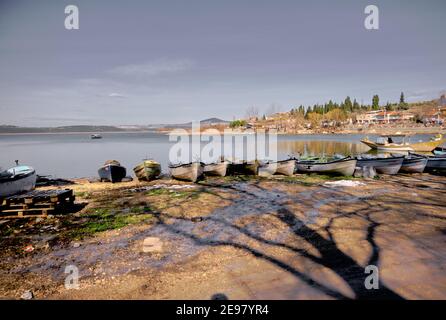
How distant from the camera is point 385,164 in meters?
20.3

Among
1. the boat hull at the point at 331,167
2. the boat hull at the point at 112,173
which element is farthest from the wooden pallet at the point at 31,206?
the boat hull at the point at 331,167

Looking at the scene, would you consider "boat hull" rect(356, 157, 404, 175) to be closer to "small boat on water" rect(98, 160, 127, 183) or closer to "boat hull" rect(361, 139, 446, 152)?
"small boat on water" rect(98, 160, 127, 183)

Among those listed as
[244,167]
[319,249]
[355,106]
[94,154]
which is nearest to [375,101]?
[355,106]

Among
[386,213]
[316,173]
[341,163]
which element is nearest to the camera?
[386,213]

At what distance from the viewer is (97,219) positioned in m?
11.0

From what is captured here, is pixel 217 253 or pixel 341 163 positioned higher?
pixel 341 163

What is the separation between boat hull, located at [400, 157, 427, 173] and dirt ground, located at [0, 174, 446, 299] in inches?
290

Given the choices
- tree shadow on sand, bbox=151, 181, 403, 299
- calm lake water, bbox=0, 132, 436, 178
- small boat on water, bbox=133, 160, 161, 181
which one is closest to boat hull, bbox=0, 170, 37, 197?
small boat on water, bbox=133, 160, 161, 181

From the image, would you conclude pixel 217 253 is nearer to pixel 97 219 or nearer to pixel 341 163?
pixel 97 219

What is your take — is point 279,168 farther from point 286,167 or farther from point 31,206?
point 31,206

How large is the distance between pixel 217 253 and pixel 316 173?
16.7 m

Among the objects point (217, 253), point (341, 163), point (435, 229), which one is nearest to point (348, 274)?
point (217, 253)

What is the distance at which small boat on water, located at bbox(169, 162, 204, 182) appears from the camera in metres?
→ 20.5

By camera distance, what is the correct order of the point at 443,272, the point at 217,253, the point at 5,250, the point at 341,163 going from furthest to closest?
the point at 341,163, the point at 5,250, the point at 217,253, the point at 443,272
